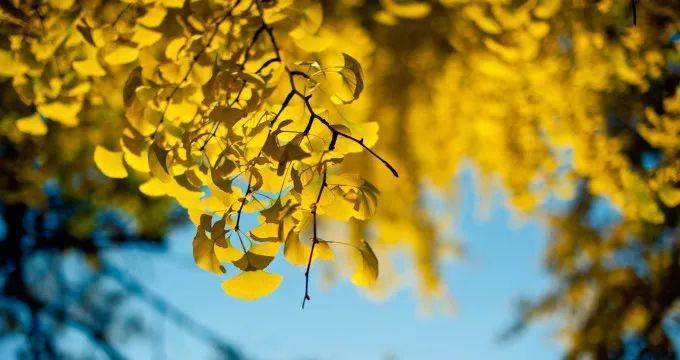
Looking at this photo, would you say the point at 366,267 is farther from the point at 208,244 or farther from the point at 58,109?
the point at 58,109

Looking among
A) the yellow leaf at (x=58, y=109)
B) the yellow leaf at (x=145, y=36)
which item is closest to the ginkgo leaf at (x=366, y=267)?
the yellow leaf at (x=145, y=36)

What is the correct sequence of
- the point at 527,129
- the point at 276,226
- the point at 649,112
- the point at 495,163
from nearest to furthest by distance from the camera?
the point at 276,226, the point at 649,112, the point at 527,129, the point at 495,163

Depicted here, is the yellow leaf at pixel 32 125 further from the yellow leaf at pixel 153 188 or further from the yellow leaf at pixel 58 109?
the yellow leaf at pixel 153 188

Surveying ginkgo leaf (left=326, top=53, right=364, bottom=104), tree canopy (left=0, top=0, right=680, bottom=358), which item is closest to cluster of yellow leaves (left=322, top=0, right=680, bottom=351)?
tree canopy (left=0, top=0, right=680, bottom=358)

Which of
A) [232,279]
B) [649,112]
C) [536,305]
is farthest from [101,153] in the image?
[536,305]

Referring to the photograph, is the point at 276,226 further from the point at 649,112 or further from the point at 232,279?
the point at 649,112
